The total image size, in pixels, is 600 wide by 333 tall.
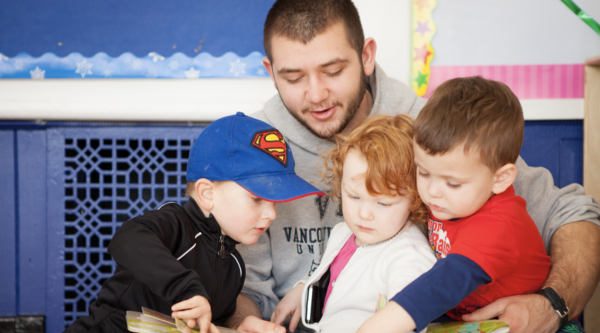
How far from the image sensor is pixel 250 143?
1.11 meters

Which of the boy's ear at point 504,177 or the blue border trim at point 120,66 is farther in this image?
the blue border trim at point 120,66

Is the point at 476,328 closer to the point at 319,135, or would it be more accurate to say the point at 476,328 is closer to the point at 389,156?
the point at 389,156

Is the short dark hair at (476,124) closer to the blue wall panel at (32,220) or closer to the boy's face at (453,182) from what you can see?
the boy's face at (453,182)

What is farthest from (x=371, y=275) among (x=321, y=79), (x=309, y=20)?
(x=309, y=20)

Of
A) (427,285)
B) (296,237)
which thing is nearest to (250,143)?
(296,237)

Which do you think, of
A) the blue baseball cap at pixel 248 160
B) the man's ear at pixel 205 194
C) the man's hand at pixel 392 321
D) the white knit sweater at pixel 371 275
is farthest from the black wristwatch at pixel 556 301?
the man's ear at pixel 205 194

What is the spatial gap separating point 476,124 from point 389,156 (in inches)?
8.5

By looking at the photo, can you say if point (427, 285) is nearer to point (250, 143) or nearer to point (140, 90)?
point (250, 143)

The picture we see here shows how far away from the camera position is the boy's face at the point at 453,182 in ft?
2.87

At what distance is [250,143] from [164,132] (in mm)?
603

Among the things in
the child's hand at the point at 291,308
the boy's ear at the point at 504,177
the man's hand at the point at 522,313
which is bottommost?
the child's hand at the point at 291,308

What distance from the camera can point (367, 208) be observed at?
1032 millimetres

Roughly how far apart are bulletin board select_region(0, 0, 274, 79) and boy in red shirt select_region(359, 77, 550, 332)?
35.1 inches

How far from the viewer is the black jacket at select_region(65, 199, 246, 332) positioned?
2.82 ft
